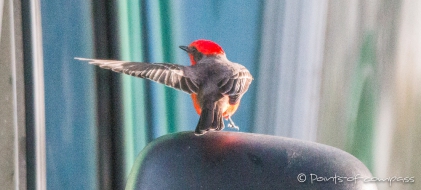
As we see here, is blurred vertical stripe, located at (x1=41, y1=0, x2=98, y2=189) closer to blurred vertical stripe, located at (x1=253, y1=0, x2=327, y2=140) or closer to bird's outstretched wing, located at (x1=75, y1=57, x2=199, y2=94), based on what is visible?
bird's outstretched wing, located at (x1=75, y1=57, x2=199, y2=94)

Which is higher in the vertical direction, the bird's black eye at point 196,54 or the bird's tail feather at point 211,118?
the bird's black eye at point 196,54

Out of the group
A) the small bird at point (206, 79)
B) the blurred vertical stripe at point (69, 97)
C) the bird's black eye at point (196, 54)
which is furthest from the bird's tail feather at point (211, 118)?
the blurred vertical stripe at point (69, 97)

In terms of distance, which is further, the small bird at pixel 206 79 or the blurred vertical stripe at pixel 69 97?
the blurred vertical stripe at pixel 69 97

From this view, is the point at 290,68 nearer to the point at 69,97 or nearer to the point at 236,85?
the point at 236,85

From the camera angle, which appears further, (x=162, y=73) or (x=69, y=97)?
(x=69, y=97)

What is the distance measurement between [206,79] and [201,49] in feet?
0.27

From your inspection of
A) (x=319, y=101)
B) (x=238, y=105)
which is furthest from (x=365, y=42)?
(x=238, y=105)

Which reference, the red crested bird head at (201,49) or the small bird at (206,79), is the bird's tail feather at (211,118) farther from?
the red crested bird head at (201,49)

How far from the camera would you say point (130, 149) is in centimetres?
85

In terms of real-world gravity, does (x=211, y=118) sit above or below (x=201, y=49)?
below

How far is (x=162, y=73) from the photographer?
0.72m

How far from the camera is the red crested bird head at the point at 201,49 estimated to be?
0.80 meters

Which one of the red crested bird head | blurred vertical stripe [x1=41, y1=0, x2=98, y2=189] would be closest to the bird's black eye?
the red crested bird head

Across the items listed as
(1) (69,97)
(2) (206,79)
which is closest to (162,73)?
(2) (206,79)
